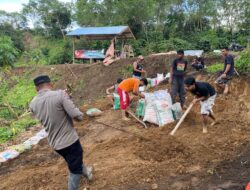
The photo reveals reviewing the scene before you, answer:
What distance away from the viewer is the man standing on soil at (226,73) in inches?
347

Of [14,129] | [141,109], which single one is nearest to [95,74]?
[14,129]

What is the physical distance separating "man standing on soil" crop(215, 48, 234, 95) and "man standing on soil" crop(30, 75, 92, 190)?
6.07m

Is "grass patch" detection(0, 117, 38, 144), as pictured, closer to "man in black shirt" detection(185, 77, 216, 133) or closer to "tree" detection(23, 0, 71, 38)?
"man in black shirt" detection(185, 77, 216, 133)

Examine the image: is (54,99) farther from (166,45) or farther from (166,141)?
(166,45)

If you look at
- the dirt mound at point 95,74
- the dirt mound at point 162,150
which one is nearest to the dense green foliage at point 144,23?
the dirt mound at point 95,74

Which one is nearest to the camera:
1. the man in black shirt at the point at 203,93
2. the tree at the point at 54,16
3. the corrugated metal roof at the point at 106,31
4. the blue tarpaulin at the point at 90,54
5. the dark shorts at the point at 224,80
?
the man in black shirt at the point at 203,93

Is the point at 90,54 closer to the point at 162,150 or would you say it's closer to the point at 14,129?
the point at 14,129

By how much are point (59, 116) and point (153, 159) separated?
2.06 meters

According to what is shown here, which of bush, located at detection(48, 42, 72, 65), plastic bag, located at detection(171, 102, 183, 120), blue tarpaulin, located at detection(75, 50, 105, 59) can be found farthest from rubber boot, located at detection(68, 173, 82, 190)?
bush, located at detection(48, 42, 72, 65)

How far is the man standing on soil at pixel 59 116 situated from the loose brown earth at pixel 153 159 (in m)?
0.87

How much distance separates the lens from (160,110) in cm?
728

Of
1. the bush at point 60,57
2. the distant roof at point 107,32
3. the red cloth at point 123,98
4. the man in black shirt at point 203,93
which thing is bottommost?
the bush at point 60,57

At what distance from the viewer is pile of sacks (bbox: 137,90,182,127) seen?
7.23 meters

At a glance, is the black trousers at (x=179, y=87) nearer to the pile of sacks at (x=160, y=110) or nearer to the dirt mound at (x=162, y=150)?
the pile of sacks at (x=160, y=110)
